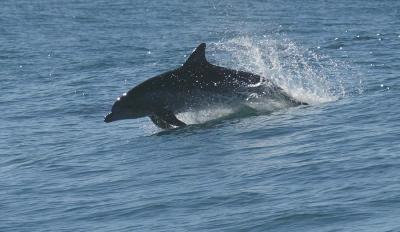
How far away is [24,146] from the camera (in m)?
24.8

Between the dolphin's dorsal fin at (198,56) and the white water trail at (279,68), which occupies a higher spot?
the dolphin's dorsal fin at (198,56)

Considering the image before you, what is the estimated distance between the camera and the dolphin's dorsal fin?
24750 millimetres

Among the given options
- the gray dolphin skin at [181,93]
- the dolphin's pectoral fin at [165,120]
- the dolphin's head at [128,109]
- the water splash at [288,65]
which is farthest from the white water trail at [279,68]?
the dolphin's head at [128,109]

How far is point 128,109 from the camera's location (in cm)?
2531

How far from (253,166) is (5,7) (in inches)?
1982

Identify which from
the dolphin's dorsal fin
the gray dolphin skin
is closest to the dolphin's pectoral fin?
the gray dolphin skin

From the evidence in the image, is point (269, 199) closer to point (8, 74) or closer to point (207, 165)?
point (207, 165)

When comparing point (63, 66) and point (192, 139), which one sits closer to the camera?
point (192, 139)

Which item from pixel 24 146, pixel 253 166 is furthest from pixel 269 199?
pixel 24 146

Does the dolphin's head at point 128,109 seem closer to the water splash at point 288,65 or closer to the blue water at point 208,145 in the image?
the blue water at point 208,145

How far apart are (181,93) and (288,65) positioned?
37.1ft

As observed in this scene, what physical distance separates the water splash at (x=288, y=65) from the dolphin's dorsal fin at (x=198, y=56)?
3026 millimetres

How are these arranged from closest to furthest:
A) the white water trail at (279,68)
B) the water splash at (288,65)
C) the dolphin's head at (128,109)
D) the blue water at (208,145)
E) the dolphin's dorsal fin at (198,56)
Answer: the blue water at (208,145)
the dolphin's dorsal fin at (198,56)
the dolphin's head at (128,109)
the white water trail at (279,68)
the water splash at (288,65)

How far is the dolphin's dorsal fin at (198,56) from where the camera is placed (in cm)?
2475
